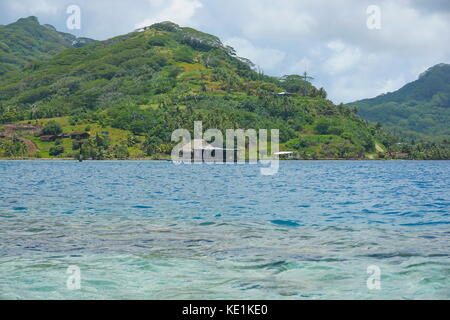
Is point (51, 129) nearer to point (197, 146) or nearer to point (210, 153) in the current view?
point (197, 146)

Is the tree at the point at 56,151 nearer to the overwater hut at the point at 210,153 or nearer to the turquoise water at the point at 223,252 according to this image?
the overwater hut at the point at 210,153

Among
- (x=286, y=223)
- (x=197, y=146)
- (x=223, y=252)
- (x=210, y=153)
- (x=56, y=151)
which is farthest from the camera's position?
(x=56, y=151)

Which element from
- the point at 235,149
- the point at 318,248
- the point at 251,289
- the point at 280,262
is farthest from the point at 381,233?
the point at 235,149

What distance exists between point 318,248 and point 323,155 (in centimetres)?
17655

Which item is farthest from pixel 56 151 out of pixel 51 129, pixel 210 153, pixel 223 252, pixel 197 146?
pixel 223 252

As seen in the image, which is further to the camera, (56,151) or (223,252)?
(56,151)

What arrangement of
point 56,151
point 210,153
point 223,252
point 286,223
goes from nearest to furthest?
point 223,252 < point 286,223 < point 210,153 < point 56,151

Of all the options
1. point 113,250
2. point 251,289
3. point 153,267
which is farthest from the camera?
point 113,250

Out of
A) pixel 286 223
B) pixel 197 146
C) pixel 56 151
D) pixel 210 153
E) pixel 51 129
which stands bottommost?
pixel 286 223

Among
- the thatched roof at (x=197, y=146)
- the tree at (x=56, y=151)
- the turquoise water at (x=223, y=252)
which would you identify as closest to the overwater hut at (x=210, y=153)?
the thatched roof at (x=197, y=146)

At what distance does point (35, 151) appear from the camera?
178 metres

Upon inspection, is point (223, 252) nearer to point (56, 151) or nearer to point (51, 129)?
point (56, 151)

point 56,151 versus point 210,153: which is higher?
point 56,151

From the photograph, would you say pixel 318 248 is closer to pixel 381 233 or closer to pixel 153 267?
pixel 381 233
